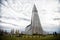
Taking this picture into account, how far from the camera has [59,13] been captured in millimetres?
5762

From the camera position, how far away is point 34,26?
5887 mm

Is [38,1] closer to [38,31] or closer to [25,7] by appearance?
[25,7]

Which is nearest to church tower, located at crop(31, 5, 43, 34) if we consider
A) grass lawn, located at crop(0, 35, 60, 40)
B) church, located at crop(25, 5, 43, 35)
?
church, located at crop(25, 5, 43, 35)

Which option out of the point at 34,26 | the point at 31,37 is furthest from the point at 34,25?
the point at 31,37

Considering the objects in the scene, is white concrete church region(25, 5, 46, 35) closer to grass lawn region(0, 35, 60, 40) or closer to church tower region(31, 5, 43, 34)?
church tower region(31, 5, 43, 34)

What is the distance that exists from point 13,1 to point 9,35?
3.42ft

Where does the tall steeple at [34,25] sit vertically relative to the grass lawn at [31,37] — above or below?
above

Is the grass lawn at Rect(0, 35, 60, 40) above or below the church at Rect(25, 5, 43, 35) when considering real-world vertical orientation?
below

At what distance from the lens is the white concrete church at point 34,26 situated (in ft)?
19.1

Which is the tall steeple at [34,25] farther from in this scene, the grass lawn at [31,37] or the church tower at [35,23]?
the grass lawn at [31,37]

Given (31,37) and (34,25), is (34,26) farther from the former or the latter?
(31,37)

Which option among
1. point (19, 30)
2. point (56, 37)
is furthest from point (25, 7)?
point (56, 37)

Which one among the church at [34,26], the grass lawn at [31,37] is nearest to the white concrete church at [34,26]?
the church at [34,26]

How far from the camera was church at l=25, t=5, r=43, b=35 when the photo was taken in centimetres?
583
